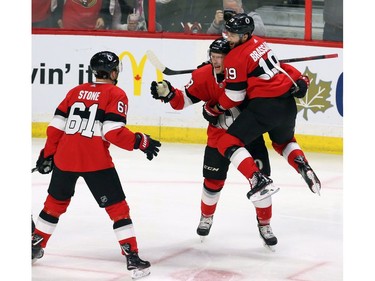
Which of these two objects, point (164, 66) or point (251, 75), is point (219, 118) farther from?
point (164, 66)

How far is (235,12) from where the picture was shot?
674cm

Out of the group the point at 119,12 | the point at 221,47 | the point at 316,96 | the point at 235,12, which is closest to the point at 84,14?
the point at 119,12

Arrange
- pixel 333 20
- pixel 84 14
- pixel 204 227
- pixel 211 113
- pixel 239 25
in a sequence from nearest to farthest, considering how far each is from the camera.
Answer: pixel 239 25
pixel 211 113
pixel 204 227
pixel 333 20
pixel 84 14

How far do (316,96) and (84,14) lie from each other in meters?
2.08

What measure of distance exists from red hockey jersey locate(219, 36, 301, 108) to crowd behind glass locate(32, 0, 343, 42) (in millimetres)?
2833

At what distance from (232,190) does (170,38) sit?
1.81m

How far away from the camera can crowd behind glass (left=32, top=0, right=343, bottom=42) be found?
6.70 m

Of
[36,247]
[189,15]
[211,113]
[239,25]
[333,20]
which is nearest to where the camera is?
[36,247]

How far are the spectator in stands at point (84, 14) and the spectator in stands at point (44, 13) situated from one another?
0.18 feet

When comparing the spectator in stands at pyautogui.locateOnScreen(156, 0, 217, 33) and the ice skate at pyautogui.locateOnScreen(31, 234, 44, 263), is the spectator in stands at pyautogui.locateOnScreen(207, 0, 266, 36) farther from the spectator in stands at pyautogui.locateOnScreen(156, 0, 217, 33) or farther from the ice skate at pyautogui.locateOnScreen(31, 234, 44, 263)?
the ice skate at pyautogui.locateOnScreen(31, 234, 44, 263)

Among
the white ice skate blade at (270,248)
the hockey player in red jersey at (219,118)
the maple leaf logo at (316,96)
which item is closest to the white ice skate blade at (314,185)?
the hockey player in red jersey at (219,118)

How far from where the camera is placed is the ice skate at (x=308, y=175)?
12.7 ft

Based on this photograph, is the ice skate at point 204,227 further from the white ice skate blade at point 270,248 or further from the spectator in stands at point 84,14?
the spectator in stands at point 84,14
